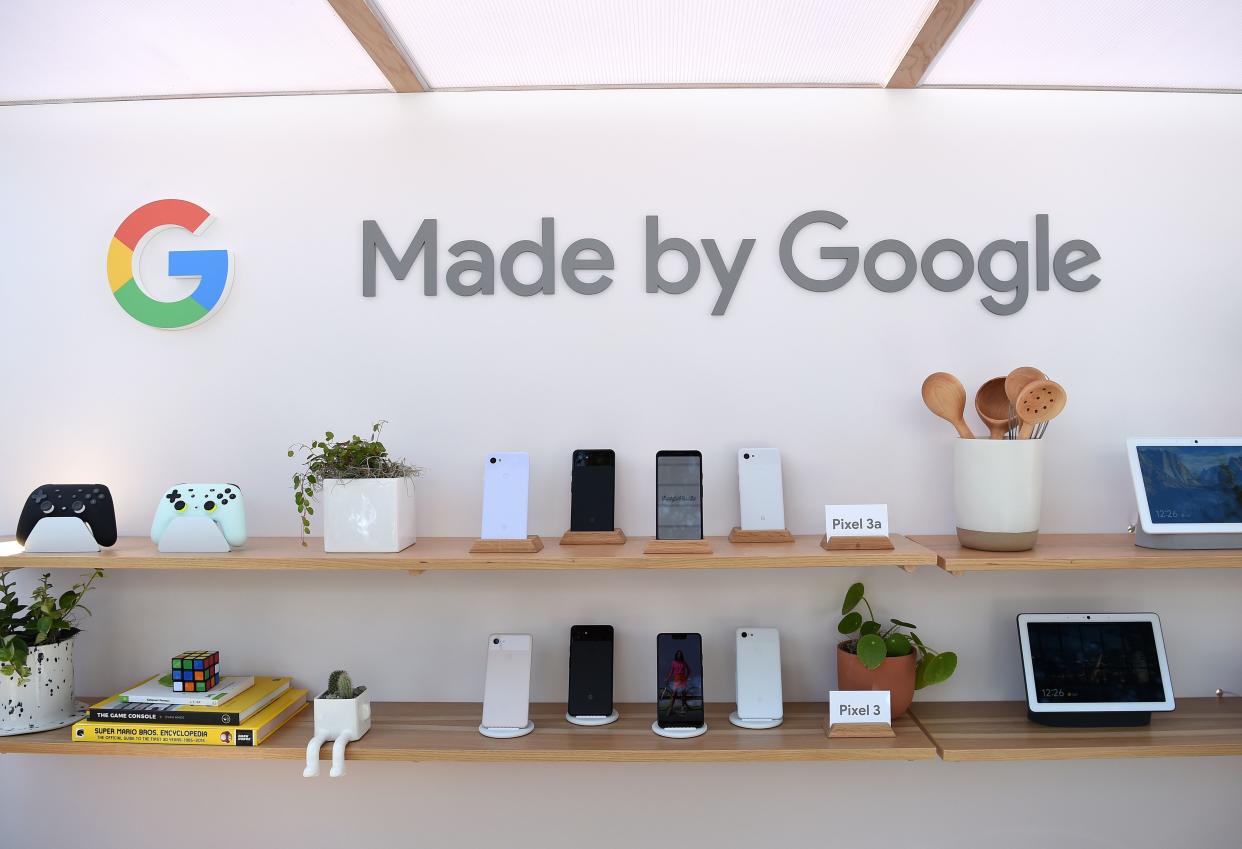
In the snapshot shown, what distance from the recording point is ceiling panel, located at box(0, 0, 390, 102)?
1779 mm

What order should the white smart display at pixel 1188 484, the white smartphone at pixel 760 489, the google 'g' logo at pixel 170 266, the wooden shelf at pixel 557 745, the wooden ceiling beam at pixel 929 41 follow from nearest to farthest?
the wooden ceiling beam at pixel 929 41 < the wooden shelf at pixel 557 745 < the white smart display at pixel 1188 484 < the white smartphone at pixel 760 489 < the google 'g' logo at pixel 170 266

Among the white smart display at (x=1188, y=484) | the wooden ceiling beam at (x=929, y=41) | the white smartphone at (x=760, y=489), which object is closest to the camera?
the wooden ceiling beam at (x=929, y=41)

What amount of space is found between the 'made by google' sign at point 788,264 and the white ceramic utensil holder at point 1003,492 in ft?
1.43

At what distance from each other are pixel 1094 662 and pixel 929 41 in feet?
5.20

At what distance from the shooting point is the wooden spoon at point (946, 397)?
2.00m

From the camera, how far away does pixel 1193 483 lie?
6.47 feet

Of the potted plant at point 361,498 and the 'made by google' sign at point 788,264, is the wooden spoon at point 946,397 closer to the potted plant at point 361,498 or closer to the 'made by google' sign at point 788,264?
the 'made by google' sign at point 788,264

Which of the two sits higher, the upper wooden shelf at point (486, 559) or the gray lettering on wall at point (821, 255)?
the gray lettering on wall at point (821, 255)

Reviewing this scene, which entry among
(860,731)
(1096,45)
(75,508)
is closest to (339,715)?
(75,508)

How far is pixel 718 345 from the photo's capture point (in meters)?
2.14

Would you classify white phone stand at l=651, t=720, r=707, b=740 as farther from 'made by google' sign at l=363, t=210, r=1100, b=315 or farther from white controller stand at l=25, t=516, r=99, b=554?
white controller stand at l=25, t=516, r=99, b=554

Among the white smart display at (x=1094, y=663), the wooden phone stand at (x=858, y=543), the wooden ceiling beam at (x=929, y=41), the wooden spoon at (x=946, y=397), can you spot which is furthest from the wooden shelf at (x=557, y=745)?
the wooden ceiling beam at (x=929, y=41)

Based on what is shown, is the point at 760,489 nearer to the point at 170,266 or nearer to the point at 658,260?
the point at 658,260

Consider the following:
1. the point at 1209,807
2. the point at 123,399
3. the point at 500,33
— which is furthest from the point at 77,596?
the point at 1209,807
